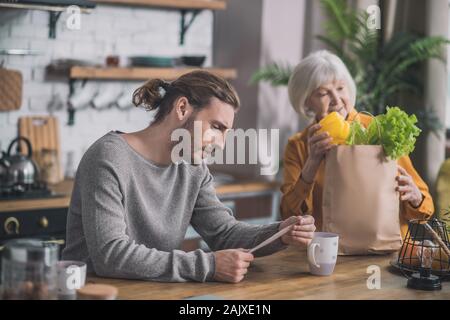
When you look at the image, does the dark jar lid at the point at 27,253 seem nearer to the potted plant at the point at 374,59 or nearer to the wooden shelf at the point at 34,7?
the wooden shelf at the point at 34,7

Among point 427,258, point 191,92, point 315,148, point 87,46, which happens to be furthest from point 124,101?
point 427,258

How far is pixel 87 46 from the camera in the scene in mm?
4332

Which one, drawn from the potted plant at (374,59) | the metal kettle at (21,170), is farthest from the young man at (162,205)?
the potted plant at (374,59)

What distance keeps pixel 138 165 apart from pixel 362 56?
7.63 feet

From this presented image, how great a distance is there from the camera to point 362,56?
4230mm

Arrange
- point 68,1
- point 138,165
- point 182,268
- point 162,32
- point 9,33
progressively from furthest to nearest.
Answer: point 162,32, point 9,33, point 68,1, point 138,165, point 182,268

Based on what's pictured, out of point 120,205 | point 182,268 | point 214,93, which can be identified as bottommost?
point 182,268

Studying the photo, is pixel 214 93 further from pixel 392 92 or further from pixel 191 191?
pixel 392 92

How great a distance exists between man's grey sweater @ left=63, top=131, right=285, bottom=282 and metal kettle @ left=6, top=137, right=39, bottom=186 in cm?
153

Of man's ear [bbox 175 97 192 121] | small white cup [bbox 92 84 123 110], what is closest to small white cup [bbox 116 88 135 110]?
small white cup [bbox 92 84 123 110]

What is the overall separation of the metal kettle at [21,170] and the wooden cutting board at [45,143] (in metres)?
0.23

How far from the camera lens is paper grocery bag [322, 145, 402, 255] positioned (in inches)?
91.1

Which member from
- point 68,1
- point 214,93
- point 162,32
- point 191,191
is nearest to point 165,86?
point 214,93

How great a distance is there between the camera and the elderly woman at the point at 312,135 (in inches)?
105
